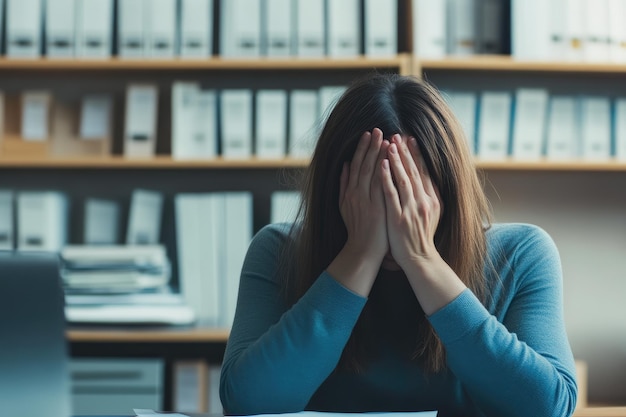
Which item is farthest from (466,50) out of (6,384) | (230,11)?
(6,384)

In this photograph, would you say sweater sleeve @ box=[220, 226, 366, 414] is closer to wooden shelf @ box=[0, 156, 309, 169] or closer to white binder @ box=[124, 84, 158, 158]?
wooden shelf @ box=[0, 156, 309, 169]

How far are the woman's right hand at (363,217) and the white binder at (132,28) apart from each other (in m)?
1.29

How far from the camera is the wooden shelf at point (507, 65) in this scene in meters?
2.30

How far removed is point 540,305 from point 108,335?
4.30 feet

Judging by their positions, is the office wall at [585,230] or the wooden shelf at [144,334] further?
the office wall at [585,230]

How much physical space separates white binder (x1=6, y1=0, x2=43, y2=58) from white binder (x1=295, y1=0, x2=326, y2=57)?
73 centimetres

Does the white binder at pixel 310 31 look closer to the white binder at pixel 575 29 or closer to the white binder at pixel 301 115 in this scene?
the white binder at pixel 301 115

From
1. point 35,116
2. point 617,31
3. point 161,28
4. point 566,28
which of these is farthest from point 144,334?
point 617,31

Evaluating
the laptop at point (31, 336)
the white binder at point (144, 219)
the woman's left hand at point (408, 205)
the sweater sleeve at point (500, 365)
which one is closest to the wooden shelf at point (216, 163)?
the white binder at point (144, 219)

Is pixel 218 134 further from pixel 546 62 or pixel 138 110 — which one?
pixel 546 62

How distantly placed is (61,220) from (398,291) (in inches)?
56.2

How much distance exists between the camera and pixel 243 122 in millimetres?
2346

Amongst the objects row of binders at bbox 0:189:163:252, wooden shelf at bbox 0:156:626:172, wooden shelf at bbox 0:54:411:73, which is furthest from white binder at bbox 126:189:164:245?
wooden shelf at bbox 0:54:411:73

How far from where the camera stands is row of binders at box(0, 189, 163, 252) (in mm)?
2312
